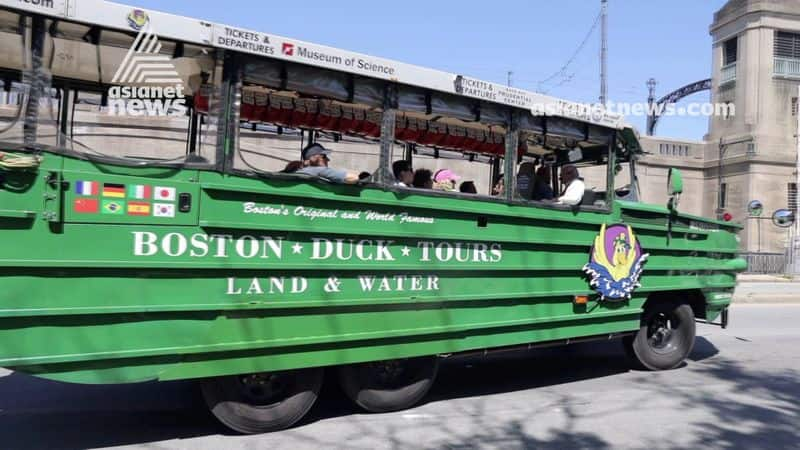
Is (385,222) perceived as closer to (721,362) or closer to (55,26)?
(55,26)

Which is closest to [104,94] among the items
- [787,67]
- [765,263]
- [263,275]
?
[263,275]

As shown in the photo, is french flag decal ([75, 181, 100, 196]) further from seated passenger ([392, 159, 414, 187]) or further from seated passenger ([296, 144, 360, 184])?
seated passenger ([392, 159, 414, 187])

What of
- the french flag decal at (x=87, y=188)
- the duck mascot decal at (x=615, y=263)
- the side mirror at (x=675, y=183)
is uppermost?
the side mirror at (x=675, y=183)

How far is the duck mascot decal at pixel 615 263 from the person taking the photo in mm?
5023

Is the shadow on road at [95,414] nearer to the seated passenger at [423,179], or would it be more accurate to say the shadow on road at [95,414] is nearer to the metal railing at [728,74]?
the seated passenger at [423,179]

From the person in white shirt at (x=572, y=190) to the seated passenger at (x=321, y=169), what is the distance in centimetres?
180

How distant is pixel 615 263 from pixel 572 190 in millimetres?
725

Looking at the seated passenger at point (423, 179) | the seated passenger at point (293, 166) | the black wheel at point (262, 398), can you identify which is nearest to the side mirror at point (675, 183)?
the seated passenger at point (423, 179)

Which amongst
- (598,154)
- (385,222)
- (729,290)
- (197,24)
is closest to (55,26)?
(197,24)

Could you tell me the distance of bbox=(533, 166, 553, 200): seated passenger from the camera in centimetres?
508

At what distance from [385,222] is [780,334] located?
704cm

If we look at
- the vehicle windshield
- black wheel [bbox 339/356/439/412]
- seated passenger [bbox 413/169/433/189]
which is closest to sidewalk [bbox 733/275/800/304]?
seated passenger [bbox 413/169/433/189]

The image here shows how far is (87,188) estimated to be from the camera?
3148 mm

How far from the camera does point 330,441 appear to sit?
3.83 m
